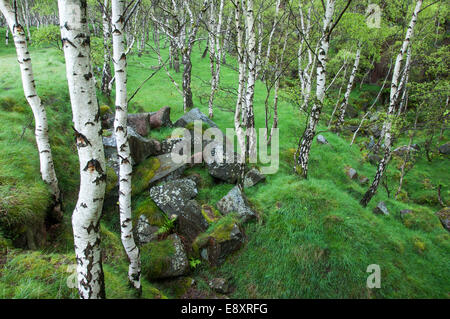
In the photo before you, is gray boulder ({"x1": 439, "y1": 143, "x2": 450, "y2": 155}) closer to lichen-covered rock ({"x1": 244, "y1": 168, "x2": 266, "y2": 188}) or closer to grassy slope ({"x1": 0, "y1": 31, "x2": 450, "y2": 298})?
grassy slope ({"x1": 0, "y1": 31, "x2": 450, "y2": 298})

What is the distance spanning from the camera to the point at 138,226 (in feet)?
25.3

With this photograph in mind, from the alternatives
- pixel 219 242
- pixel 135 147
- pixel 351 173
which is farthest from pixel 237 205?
pixel 351 173

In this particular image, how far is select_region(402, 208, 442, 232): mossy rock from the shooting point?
9.43m

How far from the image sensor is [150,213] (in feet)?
26.1

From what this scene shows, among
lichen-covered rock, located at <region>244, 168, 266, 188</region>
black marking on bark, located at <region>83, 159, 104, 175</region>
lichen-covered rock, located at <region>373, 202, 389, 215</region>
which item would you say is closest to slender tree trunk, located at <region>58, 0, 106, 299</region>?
black marking on bark, located at <region>83, 159, 104, 175</region>

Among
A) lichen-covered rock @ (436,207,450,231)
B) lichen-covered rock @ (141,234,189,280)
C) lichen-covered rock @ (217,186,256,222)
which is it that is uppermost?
lichen-covered rock @ (217,186,256,222)

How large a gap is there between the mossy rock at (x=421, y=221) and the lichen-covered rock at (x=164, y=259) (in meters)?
8.57

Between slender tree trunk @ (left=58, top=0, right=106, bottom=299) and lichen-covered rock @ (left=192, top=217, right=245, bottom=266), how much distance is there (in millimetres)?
3574

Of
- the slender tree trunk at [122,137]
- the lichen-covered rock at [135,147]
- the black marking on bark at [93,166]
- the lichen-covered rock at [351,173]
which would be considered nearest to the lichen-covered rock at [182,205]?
the lichen-covered rock at [135,147]

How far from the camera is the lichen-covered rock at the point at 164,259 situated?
21.1ft

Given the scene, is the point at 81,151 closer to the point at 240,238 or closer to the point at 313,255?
the point at 240,238
